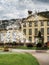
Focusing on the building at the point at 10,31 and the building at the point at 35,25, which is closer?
the building at the point at 35,25

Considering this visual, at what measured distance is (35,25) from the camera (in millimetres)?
24828

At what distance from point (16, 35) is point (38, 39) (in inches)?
285

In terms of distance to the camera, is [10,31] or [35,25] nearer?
[35,25]

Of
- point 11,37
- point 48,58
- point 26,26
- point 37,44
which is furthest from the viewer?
point 11,37

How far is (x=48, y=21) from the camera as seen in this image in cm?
2541

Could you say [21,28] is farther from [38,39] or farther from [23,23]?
[38,39]

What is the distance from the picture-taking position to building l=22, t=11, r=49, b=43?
24.6 m

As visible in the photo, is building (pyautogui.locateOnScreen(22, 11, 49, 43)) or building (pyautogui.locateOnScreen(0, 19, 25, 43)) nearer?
building (pyautogui.locateOnScreen(22, 11, 49, 43))

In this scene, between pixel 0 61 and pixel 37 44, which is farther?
pixel 37 44

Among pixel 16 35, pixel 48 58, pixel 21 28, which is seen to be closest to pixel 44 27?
pixel 21 28

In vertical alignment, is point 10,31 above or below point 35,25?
below

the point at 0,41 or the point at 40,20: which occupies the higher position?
the point at 40,20

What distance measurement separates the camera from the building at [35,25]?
80.6ft

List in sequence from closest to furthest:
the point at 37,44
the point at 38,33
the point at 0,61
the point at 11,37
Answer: the point at 0,61 < the point at 37,44 < the point at 38,33 < the point at 11,37
